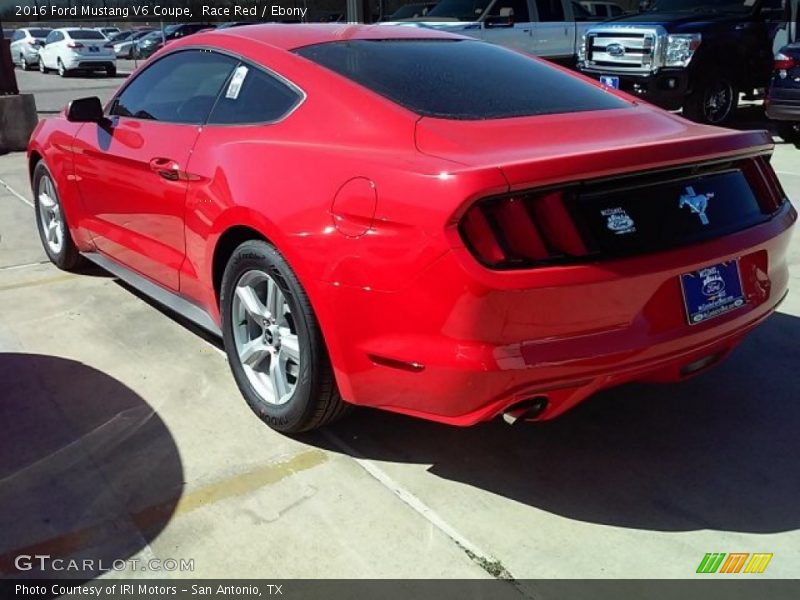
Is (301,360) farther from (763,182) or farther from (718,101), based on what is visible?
(718,101)

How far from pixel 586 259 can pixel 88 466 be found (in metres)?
2.00

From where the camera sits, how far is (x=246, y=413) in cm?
345

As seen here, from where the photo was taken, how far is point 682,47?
10719mm

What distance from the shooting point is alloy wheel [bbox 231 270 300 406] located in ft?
10.2

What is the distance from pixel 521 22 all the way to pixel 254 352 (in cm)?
1222

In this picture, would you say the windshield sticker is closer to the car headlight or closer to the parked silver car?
the car headlight

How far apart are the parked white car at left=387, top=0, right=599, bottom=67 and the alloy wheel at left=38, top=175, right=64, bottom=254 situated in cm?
A: 842

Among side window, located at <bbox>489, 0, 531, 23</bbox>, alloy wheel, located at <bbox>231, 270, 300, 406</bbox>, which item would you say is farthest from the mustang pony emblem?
side window, located at <bbox>489, 0, 531, 23</bbox>

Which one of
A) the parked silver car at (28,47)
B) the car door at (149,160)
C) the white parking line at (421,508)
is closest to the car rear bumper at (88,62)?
the parked silver car at (28,47)

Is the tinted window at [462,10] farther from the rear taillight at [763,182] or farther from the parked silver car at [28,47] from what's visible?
the parked silver car at [28,47]

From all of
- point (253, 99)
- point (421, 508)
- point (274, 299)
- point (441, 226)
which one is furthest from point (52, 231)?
point (441, 226)

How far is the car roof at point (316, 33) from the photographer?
3539 mm

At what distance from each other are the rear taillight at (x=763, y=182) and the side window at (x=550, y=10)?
12064 millimetres

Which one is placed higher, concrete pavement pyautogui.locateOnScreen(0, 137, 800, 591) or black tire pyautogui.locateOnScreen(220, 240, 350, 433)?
black tire pyautogui.locateOnScreen(220, 240, 350, 433)
